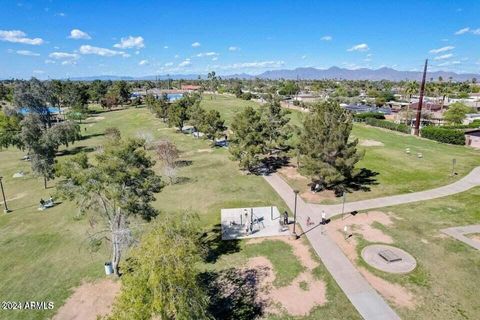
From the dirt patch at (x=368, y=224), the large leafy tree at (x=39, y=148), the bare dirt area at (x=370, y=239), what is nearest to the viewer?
the bare dirt area at (x=370, y=239)

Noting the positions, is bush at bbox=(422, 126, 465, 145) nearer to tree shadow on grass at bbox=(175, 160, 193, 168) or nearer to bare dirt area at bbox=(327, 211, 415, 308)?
bare dirt area at bbox=(327, 211, 415, 308)

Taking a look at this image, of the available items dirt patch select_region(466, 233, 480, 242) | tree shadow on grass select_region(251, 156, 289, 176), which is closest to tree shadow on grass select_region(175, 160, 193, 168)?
tree shadow on grass select_region(251, 156, 289, 176)

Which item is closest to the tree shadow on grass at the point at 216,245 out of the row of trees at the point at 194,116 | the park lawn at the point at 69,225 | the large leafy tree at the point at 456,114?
the park lawn at the point at 69,225

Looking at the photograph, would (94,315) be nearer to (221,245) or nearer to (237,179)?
(221,245)

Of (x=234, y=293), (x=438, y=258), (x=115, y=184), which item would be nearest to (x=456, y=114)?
(x=438, y=258)

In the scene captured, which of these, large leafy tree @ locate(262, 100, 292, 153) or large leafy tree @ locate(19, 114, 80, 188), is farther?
large leafy tree @ locate(262, 100, 292, 153)

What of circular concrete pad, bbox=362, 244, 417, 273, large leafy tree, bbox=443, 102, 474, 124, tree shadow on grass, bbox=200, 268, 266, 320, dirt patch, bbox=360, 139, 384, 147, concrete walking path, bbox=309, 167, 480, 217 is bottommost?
tree shadow on grass, bbox=200, 268, 266, 320

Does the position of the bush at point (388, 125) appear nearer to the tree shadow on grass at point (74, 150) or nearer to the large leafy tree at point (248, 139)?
the large leafy tree at point (248, 139)
